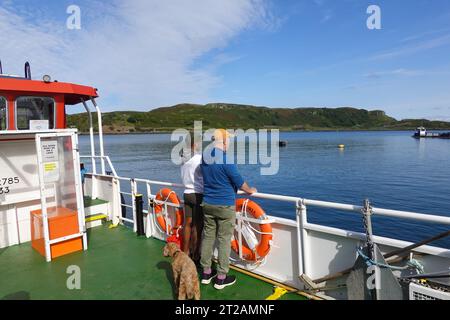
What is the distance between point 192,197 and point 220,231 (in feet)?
2.13

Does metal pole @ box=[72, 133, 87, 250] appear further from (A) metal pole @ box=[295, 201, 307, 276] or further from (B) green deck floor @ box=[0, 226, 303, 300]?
(A) metal pole @ box=[295, 201, 307, 276]

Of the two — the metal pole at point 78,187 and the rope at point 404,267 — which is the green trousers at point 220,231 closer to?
the rope at point 404,267

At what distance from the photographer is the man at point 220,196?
10.6 ft

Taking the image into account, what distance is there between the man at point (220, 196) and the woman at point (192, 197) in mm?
422

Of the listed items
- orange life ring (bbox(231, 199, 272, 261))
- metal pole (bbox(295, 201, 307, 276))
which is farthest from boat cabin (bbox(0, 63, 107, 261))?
metal pole (bbox(295, 201, 307, 276))

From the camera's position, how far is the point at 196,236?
3.95 m

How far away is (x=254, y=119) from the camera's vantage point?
13750 cm

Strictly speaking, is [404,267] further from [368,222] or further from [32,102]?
[32,102]

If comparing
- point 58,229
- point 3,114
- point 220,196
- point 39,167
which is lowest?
point 58,229

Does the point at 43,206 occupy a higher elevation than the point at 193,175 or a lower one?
lower

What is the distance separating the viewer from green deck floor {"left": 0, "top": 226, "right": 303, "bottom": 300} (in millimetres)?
→ 3414

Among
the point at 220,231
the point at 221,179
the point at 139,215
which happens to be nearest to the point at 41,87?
the point at 139,215
